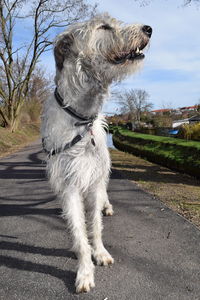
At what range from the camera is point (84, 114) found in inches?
117

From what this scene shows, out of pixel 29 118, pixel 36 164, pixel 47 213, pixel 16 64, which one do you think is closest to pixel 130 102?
pixel 29 118

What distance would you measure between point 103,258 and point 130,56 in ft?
7.08

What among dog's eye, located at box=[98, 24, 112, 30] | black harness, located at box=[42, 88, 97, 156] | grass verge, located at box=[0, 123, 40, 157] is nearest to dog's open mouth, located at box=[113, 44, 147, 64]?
dog's eye, located at box=[98, 24, 112, 30]

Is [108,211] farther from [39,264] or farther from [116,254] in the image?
[39,264]

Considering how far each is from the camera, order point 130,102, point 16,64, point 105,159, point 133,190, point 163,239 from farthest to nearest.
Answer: point 130,102, point 16,64, point 133,190, point 163,239, point 105,159

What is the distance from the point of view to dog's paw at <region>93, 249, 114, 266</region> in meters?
3.13

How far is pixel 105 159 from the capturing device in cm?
325

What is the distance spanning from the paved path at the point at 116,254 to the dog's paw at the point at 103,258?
2.6 inches

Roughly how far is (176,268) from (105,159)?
1.37m

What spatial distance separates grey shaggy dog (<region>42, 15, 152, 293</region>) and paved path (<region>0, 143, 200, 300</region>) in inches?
9.4

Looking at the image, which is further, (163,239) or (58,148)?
(163,239)

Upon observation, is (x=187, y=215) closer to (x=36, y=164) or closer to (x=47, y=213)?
(x=47, y=213)

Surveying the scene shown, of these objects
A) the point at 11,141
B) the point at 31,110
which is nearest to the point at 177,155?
the point at 11,141

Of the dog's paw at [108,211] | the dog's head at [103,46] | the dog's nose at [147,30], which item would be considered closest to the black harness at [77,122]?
the dog's head at [103,46]
